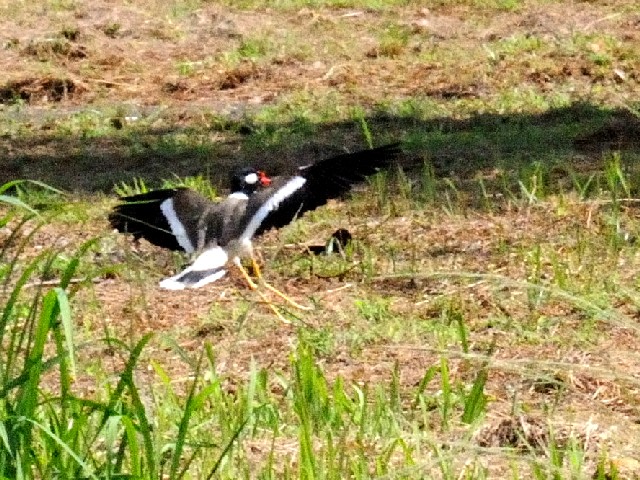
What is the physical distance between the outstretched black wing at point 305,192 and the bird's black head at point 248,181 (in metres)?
0.25

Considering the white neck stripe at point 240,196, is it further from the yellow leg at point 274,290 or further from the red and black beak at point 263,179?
the yellow leg at point 274,290

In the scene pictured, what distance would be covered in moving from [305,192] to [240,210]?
30 cm

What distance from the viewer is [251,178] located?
7.20m

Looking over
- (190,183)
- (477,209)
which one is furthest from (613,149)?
(190,183)

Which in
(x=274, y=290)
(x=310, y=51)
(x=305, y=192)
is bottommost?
(x=310, y=51)

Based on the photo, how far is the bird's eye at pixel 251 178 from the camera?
23.6 ft

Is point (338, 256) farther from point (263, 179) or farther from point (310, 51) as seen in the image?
point (310, 51)

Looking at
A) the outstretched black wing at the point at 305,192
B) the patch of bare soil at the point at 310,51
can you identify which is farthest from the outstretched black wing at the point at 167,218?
the patch of bare soil at the point at 310,51

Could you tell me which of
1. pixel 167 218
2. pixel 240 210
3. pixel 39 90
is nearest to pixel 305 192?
pixel 240 210

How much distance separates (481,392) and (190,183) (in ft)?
13.4

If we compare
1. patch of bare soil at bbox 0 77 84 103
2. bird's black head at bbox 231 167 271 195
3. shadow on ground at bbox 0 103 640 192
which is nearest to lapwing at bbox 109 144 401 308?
bird's black head at bbox 231 167 271 195

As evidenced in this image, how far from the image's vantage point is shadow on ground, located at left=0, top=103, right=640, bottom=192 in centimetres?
868

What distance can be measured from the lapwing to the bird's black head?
14 centimetres

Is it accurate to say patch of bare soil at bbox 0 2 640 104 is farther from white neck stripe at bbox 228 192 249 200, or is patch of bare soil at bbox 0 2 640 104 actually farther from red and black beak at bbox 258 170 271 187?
white neck stripe at bbox 228 192 249 200
